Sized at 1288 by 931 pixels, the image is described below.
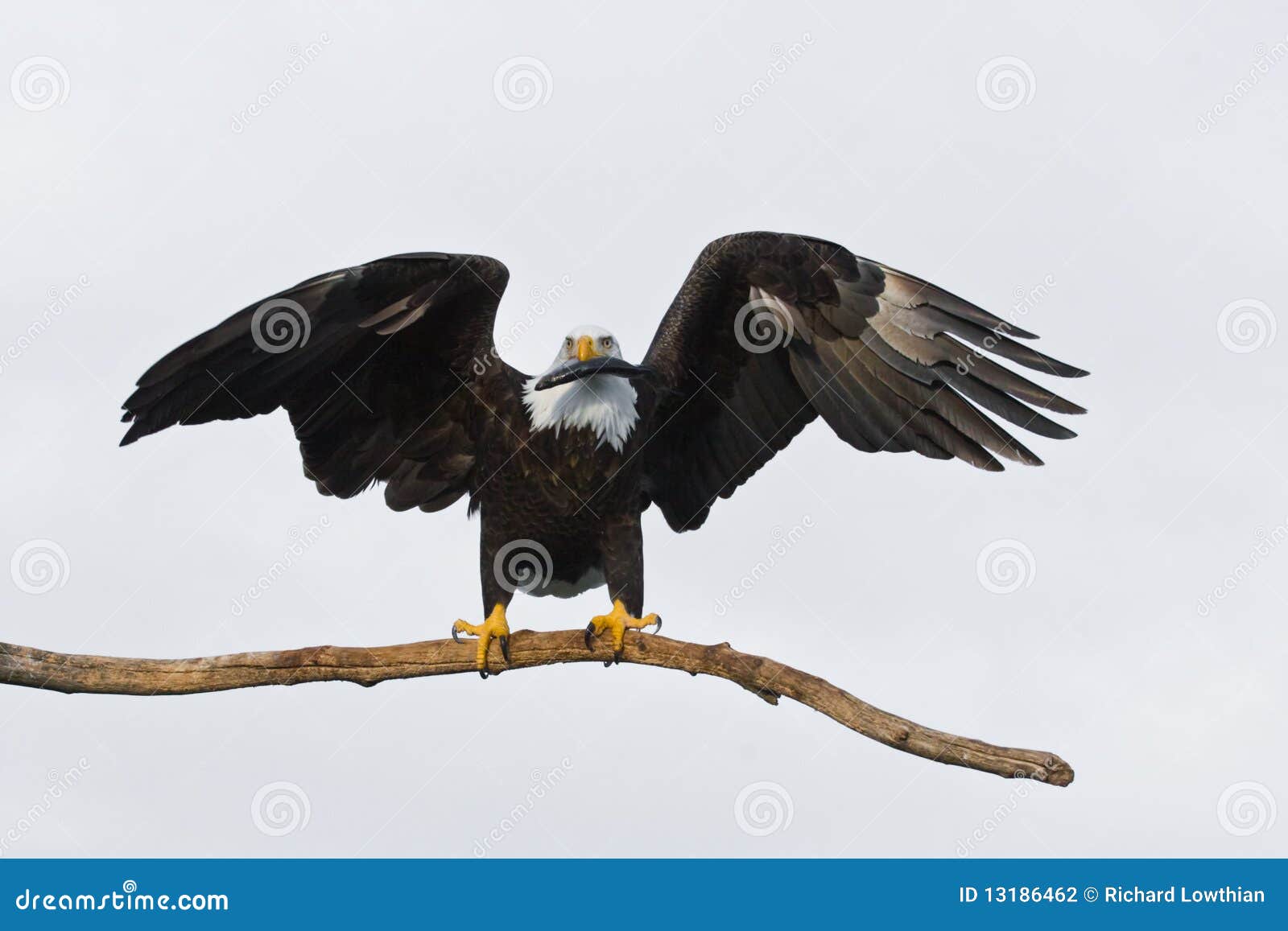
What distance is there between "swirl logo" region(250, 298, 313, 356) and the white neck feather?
4.04ft

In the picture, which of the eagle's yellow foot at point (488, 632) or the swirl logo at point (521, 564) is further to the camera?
the swirl logo at point (521, 564)

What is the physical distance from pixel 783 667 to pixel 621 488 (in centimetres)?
173

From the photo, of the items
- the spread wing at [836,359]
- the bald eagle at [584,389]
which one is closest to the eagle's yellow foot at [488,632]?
the bald eagle at [584,389]

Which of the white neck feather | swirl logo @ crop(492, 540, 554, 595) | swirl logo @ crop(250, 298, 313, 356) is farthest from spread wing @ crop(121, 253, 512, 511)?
swirl logo @ crop(492, 540, 554, 595)

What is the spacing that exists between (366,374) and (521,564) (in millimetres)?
1351

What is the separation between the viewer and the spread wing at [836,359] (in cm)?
774

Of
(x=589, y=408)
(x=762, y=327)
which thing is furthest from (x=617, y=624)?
(x=762, y=327)

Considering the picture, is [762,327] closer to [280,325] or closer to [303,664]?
[280,325]

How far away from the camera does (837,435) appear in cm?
820

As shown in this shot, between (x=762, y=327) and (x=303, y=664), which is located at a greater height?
(x=762, y=327)

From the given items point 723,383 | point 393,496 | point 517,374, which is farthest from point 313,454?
point 723,383

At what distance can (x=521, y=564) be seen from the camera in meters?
7.95

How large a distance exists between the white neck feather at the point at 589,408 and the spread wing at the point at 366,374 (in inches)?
11.6

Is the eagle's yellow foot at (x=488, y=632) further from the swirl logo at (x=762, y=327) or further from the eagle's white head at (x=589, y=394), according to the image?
the swirl logo at (x=762, y=327)
